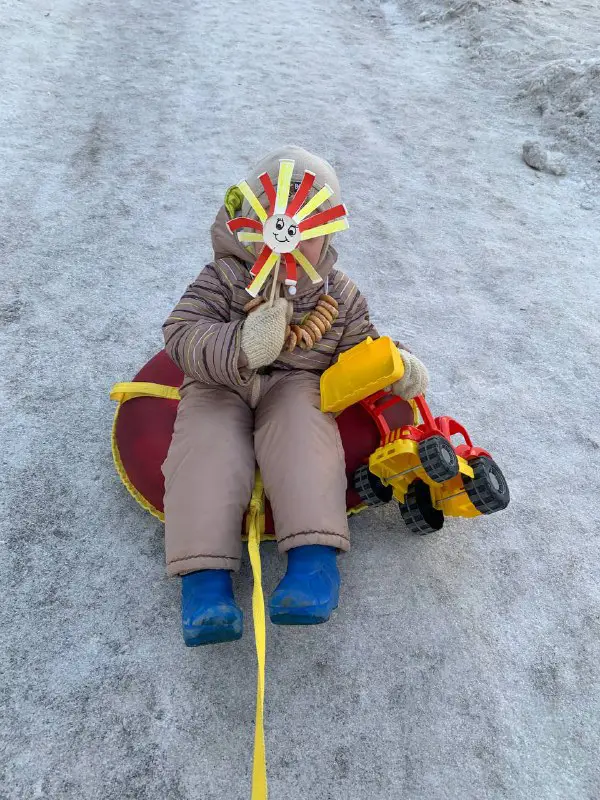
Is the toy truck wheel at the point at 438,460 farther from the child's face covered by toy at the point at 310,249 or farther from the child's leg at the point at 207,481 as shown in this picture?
the child's face covered by toy at the point at 310,249

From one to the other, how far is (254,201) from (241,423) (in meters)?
0.55

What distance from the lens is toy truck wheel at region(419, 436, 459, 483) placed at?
1.42 m

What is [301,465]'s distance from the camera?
1.50m

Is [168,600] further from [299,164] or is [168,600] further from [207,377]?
[299,164]

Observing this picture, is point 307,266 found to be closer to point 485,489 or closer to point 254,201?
point 254,201

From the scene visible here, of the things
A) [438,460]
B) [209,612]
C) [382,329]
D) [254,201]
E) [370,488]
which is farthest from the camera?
[382,329]

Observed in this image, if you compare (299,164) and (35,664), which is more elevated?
(299,164)

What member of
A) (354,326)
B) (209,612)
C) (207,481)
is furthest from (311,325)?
(209,612)

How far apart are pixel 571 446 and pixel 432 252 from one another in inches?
49.1

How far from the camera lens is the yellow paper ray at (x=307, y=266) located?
1.56 m

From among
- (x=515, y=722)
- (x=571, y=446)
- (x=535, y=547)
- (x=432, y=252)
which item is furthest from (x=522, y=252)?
(x=515, y=722)

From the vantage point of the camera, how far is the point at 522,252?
3037 millimetres

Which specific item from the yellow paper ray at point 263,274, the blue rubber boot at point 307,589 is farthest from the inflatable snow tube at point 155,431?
the yellow paper ray at point 263,274

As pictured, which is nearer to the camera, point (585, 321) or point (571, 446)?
point (571, 446)
